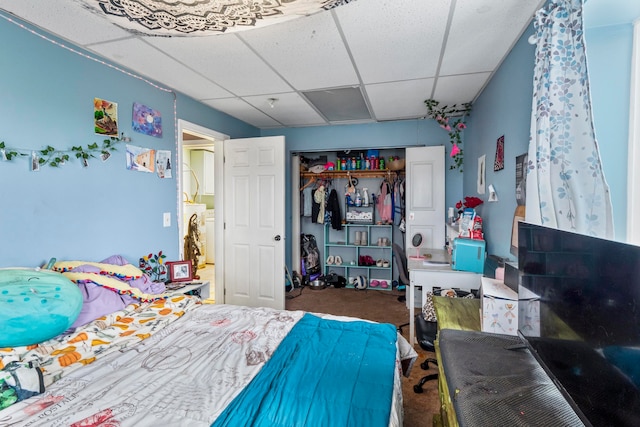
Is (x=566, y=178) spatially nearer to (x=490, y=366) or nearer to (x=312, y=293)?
(x=490, y=366)

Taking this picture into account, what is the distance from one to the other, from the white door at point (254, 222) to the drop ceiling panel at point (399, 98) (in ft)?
3.85

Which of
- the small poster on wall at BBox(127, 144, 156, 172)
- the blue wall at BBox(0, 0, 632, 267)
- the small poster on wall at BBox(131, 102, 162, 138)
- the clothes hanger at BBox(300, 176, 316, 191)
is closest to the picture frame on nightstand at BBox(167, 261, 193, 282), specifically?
the blue wall at BBox(0, 0, 632, 267)

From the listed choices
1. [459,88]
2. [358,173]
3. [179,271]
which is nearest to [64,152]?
[179,271]

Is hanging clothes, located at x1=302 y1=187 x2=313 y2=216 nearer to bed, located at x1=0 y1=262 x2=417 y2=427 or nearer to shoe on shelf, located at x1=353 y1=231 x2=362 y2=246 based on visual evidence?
shoe on shelf, located at x1=353 y1=231 x2=362 y2=246

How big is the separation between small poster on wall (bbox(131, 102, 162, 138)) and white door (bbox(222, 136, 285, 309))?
1.02m

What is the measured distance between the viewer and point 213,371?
130 cm

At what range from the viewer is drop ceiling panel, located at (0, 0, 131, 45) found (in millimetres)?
1560

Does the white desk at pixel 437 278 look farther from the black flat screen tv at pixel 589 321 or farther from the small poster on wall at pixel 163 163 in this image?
the small poster on wall at pixel 163 163

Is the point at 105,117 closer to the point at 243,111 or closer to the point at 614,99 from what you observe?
the point at 243,111

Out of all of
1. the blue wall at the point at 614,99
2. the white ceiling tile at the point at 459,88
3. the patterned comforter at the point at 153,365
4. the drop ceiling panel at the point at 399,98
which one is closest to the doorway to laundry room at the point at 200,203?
the drop ceiling panel at the point at 399,98

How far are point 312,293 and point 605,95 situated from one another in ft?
11.9

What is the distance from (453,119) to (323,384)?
3.56m

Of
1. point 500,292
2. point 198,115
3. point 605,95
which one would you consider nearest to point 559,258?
point 500,292

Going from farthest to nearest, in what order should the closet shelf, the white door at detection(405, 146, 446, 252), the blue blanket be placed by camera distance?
the closet shelf, the white door at detection(405, 146, 446, 252), the blue blanket
